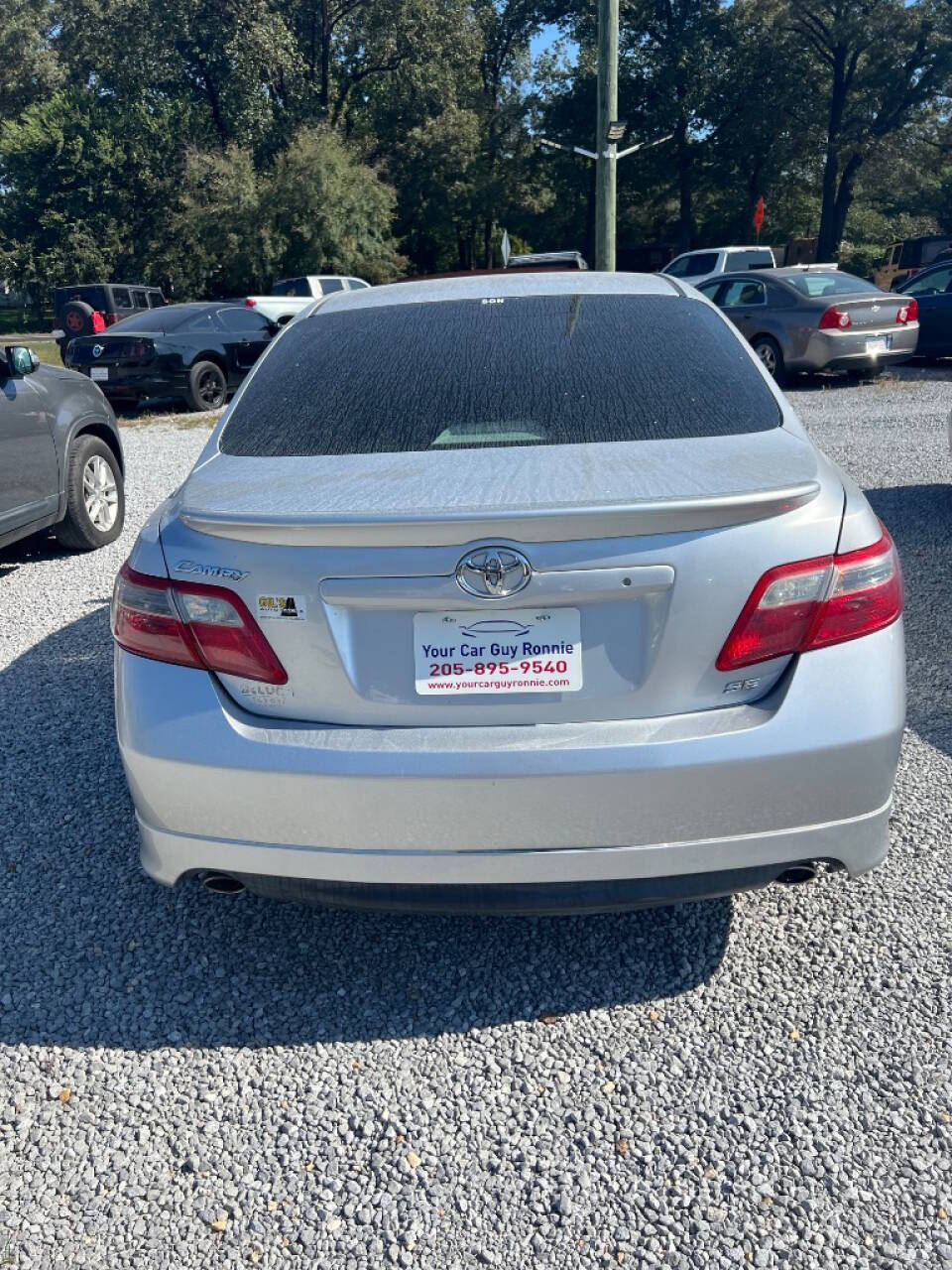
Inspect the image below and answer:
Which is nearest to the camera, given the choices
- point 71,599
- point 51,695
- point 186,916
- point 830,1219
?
point 830,1219

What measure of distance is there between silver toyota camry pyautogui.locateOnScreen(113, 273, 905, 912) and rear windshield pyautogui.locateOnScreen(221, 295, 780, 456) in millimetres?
232

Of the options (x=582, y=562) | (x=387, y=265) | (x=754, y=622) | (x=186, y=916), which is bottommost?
(x=387, y=265)

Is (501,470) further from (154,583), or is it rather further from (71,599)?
A: (71,599)

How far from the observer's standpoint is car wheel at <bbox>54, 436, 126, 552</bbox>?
20.9 ft

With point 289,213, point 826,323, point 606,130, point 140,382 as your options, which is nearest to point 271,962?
point 140,382

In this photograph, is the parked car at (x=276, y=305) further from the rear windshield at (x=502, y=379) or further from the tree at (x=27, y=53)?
the tree at (x=27, y=53)

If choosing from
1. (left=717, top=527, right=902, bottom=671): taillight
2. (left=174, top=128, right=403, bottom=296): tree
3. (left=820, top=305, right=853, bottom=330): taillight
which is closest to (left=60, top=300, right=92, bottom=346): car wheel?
(left=174, top=128, right=403, bottom=296): tree

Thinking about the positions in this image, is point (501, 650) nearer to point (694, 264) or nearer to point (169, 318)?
point (169, 318)

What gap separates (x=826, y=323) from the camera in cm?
1270

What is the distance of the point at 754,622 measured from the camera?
2100mm

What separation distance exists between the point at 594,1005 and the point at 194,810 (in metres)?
1.07

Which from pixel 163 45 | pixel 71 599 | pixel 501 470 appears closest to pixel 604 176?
pixel 71 599

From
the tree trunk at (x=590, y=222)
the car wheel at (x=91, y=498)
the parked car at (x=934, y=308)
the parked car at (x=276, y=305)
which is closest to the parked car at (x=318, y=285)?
the parked car at (x=276, y=305)

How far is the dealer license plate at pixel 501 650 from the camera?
2.07 metres
